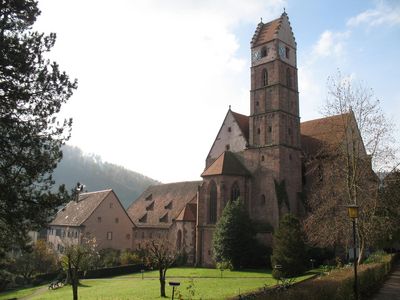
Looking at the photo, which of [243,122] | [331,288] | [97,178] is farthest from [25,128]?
[97,178]

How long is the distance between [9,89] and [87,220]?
4214cm

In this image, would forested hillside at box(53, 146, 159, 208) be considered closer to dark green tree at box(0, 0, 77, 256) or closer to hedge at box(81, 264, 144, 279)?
hedge at box(81, 264, 144, 279)

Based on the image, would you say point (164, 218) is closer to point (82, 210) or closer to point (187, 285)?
point (82, 210)

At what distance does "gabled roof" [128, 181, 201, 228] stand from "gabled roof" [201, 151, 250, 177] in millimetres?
9461

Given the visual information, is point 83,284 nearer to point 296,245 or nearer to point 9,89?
point 296,245

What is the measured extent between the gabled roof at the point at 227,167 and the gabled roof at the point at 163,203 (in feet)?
31.0

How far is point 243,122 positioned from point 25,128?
128 feet

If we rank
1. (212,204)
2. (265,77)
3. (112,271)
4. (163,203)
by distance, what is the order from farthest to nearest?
(163,203) < (265,77) < (212,204) < (112,271)

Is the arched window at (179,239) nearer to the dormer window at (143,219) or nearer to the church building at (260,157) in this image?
the church building at (260,157)

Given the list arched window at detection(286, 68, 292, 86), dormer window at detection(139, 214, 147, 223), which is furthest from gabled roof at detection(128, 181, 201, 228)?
arched window at detection(286, 68, 292, 86)

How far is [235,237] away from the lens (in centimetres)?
4072

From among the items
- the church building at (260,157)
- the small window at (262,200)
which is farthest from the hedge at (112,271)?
the small window at (262,200)

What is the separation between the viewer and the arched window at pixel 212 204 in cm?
4673

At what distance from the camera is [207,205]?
4706 centimetres
